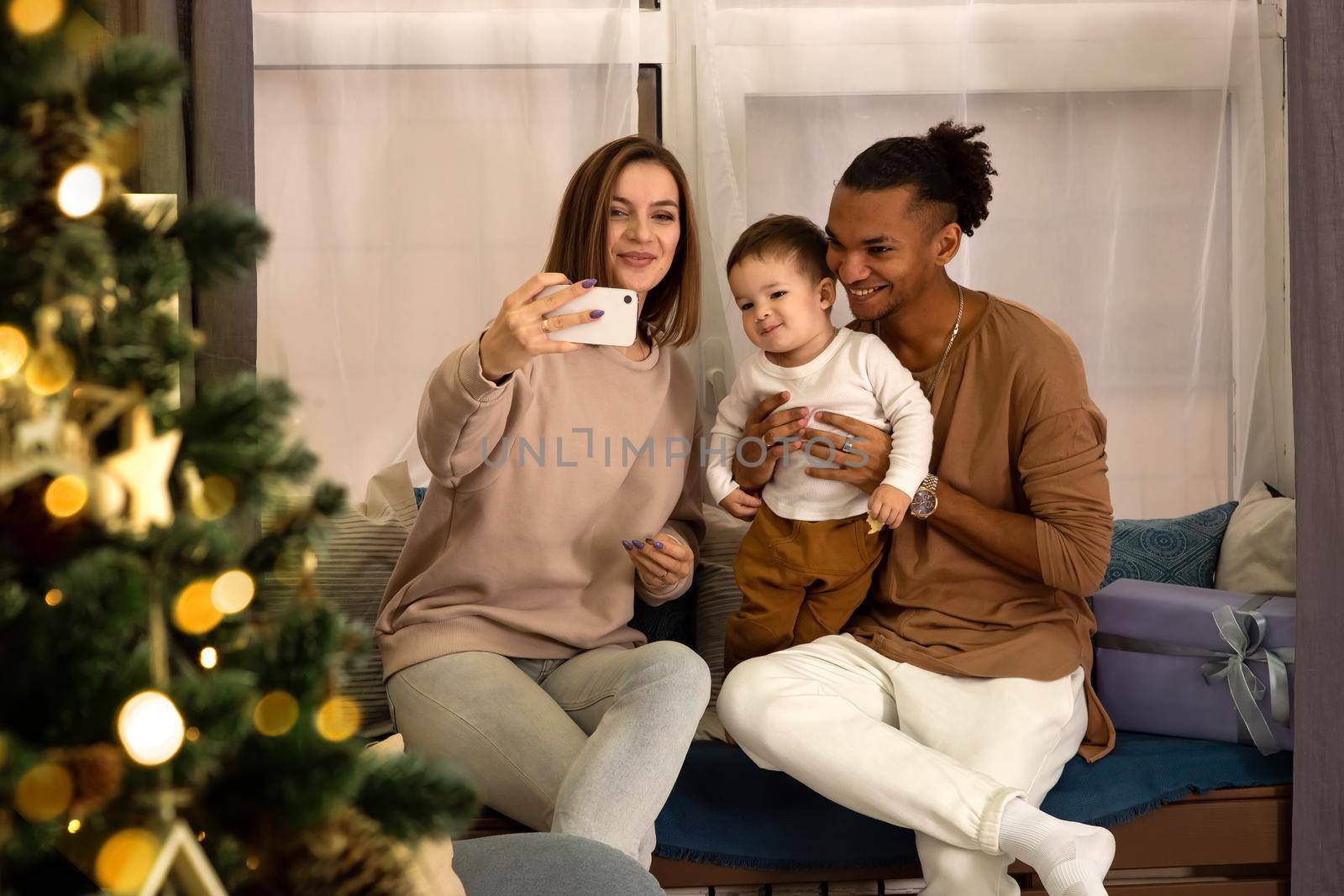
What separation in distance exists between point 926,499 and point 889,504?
0.09 metres

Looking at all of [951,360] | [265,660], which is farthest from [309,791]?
[951,360]

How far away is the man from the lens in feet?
5.74

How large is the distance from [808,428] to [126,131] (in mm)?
1451

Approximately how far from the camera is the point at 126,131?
1.94ft

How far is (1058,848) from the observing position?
158 centimetres

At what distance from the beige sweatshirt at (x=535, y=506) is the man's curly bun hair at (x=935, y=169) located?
0.51 m

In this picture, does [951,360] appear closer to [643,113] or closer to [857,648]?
[857,648]

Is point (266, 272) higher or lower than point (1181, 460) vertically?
higher

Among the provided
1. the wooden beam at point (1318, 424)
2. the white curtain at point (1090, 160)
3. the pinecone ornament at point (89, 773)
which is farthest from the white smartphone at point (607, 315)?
the pinecone ornament at point (89, 773)

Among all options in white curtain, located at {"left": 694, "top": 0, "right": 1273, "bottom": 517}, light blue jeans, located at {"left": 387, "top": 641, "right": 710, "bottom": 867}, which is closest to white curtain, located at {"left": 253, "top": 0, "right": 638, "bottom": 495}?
white curtain, located at {"left": 694, "top": 0, "right": 1273, "bottom": 517}

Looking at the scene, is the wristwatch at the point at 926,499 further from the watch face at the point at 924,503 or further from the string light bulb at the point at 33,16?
the string light bulb at the point at 33,16

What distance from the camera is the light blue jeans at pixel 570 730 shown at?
5.12 ft

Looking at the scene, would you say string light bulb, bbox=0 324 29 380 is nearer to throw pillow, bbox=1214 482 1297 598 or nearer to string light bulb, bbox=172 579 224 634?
string light bulb, bbox=172 579 224 634

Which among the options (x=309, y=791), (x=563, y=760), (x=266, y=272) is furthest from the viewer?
(x=266, y=272)
